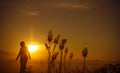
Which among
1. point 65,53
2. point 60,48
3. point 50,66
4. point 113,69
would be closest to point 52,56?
point 50,66

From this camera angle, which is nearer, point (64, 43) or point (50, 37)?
point (50, 37)

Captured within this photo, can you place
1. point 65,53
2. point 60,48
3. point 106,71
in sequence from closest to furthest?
point 106,71 < point 60,48 < point 65,53

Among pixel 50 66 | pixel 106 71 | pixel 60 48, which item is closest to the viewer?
pixel 106 71

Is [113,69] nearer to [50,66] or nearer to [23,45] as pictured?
[50,66]

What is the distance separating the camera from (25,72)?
23172 millimetres

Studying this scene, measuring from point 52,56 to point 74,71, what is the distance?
15.3ft

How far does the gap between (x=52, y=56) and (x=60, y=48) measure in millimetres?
2760

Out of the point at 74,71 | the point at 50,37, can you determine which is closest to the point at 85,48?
the point at 74,71

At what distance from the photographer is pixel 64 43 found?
26.3 meters

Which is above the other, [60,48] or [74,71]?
[60,48]

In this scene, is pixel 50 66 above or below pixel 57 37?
below

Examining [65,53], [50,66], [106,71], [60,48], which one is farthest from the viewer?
[65,53]

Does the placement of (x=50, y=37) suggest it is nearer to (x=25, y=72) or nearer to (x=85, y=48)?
(x=25, y=72)

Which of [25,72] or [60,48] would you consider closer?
[25,72]
